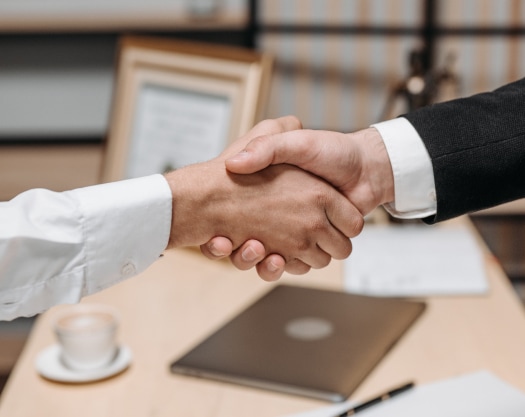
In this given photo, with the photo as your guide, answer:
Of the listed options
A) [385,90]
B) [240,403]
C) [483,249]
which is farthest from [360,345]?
[385,90]

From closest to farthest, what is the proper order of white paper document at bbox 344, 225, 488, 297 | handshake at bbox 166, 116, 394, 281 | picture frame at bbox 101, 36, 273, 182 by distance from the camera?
handshake at bbox 166, 116, 394, 281
white paper document at bbox 344, 225, 488, 297
picture frame at bbox 101, 36, 273, 182

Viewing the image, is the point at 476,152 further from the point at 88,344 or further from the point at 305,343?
the point at 88,344

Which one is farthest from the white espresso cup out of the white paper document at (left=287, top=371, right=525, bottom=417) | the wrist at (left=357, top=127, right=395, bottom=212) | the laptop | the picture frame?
the picture frame

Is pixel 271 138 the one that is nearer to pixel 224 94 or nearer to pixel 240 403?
pixel 240 403

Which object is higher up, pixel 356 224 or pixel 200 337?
pixel 356 224

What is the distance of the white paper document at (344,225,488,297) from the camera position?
5.47ft

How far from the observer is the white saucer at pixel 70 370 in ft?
4.31

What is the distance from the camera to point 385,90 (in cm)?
310

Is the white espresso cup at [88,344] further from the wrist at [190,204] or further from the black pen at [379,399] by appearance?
the black pen at [379,399]

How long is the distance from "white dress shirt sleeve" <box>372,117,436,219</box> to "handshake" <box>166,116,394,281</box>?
0.09ft

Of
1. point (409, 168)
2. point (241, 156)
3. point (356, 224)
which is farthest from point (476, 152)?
point (241, 156)

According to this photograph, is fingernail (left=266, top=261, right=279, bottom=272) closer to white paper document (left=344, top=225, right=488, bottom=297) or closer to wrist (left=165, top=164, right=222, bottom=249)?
wrist (left=165, top=164, right=222, bottom=249)

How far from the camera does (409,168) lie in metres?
1.33

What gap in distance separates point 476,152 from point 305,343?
423 millimetres
